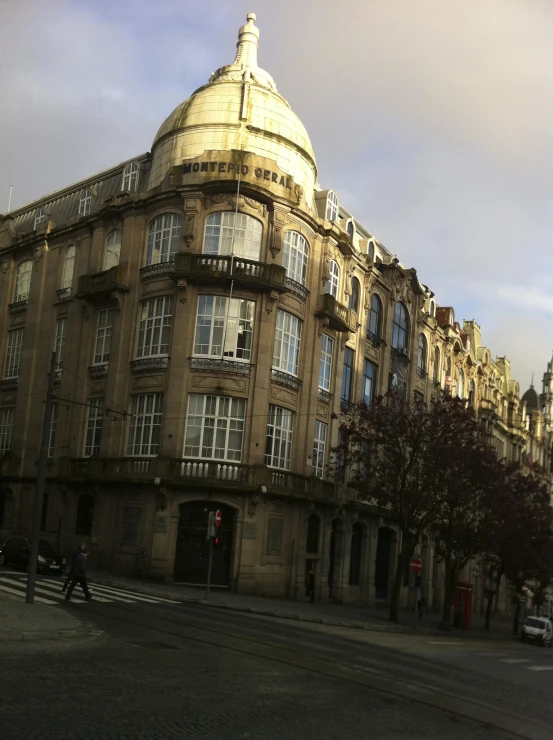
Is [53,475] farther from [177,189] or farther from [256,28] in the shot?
[256,28]

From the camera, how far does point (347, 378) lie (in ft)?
152

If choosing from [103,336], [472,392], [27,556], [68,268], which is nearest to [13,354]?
[68,268]

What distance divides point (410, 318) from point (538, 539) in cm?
1577

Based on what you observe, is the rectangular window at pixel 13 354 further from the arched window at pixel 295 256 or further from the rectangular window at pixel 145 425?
the arched window at pixel 295 256

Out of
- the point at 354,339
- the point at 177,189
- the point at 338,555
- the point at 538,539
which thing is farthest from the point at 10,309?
the point at 538,539

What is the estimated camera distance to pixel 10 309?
49.8 metres

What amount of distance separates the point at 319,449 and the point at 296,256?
9867 mm

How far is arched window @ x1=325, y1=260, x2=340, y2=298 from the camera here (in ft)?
143

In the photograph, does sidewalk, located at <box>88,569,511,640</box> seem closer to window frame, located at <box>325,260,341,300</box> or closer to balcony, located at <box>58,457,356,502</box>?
balcony, located at <box>58,457,356,502</box>

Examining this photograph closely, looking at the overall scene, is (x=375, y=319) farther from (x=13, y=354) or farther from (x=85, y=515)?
(x=13, y=354)

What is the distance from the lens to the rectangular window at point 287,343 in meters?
A: 39.6

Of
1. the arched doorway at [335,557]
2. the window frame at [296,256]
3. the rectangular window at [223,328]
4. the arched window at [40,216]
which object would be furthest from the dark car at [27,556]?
the arched window at [40,216]

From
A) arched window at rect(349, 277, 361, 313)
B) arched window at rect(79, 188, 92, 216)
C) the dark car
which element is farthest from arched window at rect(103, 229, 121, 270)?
the dark car

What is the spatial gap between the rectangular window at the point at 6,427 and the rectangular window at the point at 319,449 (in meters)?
17.8
